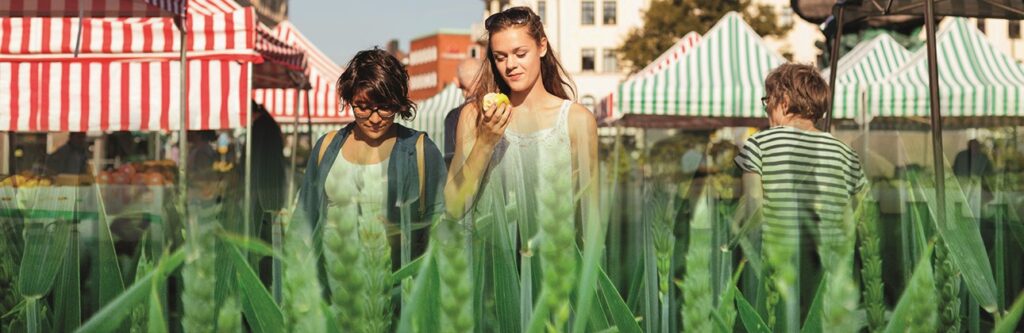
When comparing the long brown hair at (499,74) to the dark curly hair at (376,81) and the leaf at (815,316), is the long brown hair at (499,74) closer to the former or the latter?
the dark curly hair at (376,81)

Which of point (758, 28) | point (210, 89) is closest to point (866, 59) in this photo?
point (210, 89)

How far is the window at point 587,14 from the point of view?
45.8m

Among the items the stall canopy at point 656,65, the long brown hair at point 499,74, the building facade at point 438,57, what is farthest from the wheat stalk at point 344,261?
the building facade at point 438,57

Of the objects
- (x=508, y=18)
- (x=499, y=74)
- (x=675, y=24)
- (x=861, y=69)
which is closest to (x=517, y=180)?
(x=508, y=18)

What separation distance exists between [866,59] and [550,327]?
26.4ft

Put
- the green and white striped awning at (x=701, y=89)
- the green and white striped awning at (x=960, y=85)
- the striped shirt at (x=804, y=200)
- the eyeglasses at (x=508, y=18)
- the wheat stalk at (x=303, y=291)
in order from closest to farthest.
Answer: the wheat stalk at (x=303, y=291) < the striped shirt at (x=804, y=200) < the eyeglasses at (x=508, y=18) < the green and white striped awning at (x=960, y=85) < the green and white striped awning at (x=701, y=89)

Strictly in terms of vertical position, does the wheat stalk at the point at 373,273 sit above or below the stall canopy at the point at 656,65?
below

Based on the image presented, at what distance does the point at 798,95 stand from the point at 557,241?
1.62 meters

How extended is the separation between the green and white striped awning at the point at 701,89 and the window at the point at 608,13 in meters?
37.9

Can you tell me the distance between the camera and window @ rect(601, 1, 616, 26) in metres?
45.8

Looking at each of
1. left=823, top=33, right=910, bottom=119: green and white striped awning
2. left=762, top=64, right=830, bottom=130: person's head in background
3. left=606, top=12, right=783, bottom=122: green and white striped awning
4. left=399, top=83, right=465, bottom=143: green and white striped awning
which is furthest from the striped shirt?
left=399, top=83, right=465, bottom=143: green and white striped awning

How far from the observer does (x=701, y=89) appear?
7.65 metres

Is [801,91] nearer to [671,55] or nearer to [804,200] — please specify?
[804,200]

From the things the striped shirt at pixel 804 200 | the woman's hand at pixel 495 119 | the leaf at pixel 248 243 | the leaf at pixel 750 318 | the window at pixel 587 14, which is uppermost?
the window at pixel 587 14
